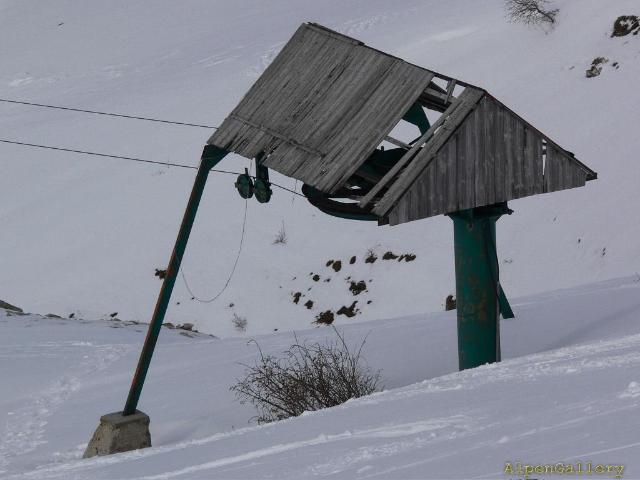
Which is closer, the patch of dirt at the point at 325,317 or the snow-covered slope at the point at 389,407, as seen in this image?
the snow-covered slope at the point at 389,407

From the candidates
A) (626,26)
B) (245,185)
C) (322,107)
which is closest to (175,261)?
(245,185)

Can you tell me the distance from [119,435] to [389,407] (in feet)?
11.8

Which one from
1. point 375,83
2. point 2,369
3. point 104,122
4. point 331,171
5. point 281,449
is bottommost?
point 281,449

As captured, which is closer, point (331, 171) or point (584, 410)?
point (584, 410)

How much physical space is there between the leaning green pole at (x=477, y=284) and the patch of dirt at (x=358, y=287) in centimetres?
1119

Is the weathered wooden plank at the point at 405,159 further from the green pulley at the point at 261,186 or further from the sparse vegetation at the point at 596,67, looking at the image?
the sparse vegetation at the point at 596,67

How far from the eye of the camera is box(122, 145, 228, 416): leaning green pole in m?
10.9

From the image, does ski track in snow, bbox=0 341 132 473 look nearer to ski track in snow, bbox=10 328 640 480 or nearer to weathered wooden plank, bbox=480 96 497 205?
ski track in snow, bbox=10 328 640 480

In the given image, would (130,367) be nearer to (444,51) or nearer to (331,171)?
(331,171)

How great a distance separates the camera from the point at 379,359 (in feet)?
42.8

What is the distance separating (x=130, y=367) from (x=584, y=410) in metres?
10.6

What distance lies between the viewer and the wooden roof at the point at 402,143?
9.56 meters

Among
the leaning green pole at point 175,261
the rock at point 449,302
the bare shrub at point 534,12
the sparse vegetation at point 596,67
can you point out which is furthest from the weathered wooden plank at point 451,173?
the bare shrub at point 534,12

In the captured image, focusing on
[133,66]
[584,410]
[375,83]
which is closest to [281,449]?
[584,410]
